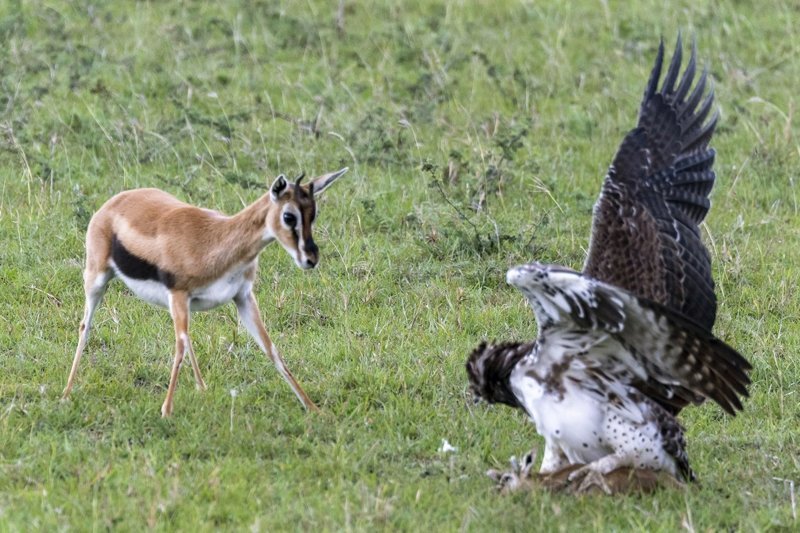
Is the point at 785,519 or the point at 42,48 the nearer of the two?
the point at 785,519

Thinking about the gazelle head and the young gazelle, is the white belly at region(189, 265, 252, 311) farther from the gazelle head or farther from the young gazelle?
the gazelle head

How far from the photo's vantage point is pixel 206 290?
23.0 ft

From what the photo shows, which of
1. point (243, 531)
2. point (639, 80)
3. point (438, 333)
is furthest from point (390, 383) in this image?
point (639, 80)

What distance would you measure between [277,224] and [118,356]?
1.58m

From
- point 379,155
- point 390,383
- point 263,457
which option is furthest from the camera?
point 379,155

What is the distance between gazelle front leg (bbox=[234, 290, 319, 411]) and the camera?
7.19 meters

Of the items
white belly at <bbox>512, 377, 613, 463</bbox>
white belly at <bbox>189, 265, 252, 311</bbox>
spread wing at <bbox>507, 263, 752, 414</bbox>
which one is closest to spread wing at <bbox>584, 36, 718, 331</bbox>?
spread wing at <bbox>507, 263, 752, 414</bbox>

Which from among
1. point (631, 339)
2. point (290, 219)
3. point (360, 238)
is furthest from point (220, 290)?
point (360, 238)

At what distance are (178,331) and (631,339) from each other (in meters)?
2.26

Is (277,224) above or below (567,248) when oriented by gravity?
above

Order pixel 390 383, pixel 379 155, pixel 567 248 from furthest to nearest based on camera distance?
pixel 379 155 → pixel 567 248 → pixel 390 383

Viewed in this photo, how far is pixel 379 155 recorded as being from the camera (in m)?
10.9

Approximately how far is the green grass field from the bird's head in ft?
1.12

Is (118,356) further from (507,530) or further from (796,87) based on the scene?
(796,87)
